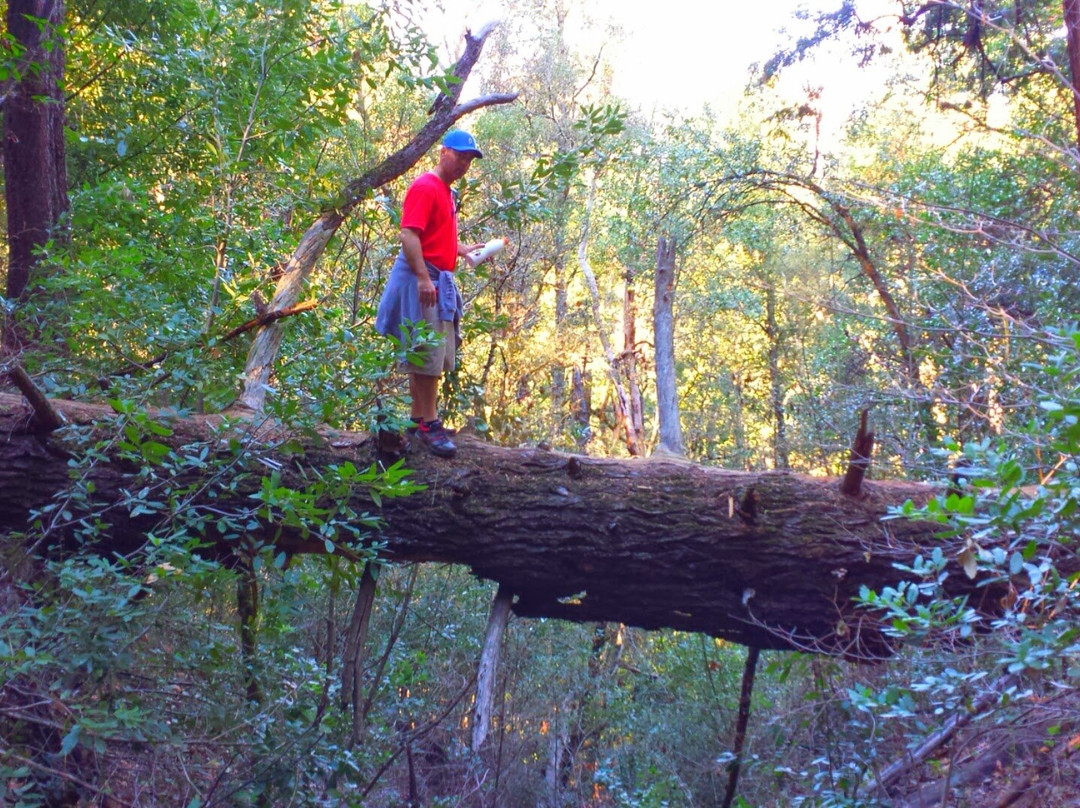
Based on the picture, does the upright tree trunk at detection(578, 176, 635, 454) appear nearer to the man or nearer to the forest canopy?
the forest canopy

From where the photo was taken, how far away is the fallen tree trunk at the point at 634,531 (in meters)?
4.30

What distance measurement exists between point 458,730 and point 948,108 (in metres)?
7.54

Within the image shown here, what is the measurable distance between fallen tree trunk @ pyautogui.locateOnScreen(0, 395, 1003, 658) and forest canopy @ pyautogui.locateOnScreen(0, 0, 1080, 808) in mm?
20

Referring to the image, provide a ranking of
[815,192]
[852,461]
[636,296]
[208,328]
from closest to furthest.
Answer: [852,461] → [208,328] → [815,192] → [636,296]

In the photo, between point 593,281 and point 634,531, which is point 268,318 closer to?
point 634,531

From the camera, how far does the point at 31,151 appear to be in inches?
241

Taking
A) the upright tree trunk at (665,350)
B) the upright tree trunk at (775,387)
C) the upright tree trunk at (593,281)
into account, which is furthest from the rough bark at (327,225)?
the upright tree trunk at (593,281)

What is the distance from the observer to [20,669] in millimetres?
2873

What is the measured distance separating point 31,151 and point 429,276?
3449 millimetres

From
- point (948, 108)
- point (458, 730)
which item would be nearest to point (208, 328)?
point (458, 730)

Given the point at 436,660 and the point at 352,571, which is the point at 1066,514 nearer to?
the point at 352,571

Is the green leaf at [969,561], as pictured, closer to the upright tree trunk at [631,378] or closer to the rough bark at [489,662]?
the rough bark at [489,662]

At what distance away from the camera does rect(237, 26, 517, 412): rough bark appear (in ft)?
16.5

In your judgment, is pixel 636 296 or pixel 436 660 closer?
pixel 436 660
